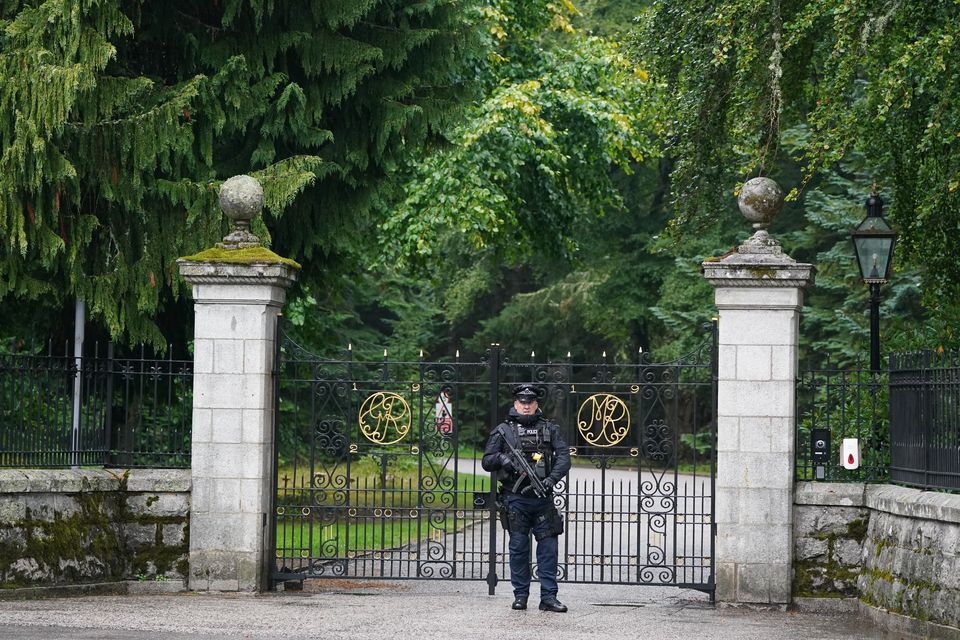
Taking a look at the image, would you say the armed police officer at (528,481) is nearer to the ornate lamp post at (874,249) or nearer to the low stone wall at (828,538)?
the low stone wall at (828,538)

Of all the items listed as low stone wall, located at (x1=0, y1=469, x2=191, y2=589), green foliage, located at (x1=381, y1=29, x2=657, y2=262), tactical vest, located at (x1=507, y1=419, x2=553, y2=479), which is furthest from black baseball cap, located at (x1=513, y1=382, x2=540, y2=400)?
green foliage, located at (x1=381, y1=29, x2=657, y2=262)

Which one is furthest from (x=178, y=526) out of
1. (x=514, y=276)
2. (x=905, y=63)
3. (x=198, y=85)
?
(x=514, y=276)

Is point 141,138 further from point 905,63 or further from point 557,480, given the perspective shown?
point 905,63

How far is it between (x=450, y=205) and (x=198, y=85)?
30.5ft

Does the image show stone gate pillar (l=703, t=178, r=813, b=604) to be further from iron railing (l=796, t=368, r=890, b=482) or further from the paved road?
the paved road

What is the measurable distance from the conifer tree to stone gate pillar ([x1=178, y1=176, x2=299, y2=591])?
192cm

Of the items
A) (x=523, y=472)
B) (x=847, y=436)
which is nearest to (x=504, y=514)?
(x=523, y=472)

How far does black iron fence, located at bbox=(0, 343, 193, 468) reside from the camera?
11.9 m

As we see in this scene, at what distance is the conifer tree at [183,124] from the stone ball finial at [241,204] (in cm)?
152

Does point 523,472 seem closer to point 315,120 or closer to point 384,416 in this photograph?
point 384,416

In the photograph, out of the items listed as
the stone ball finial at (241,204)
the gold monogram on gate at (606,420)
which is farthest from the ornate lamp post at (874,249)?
the stone ball finial at (241,204)

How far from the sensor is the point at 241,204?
12.5 m

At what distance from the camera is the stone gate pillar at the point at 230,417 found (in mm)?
12164

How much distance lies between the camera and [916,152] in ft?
47.2
